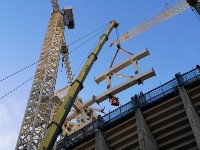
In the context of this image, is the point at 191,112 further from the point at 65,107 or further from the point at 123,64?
the point at 123,64

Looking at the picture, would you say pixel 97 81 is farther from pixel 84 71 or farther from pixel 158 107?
pixel 158 107

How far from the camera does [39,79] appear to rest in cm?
3581

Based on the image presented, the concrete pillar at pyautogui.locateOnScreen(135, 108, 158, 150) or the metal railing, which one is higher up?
the metal railing

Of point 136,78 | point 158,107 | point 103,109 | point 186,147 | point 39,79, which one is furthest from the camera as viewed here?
point 103,109

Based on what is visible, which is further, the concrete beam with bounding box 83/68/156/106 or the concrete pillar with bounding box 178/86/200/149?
the concrete beam with bounding box 83/68/156/106

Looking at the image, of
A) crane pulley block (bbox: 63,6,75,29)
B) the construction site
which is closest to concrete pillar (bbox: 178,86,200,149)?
the construction site

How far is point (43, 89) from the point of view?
3425 centimetres

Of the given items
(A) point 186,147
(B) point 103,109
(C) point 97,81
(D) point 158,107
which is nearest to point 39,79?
(C) point 97,81

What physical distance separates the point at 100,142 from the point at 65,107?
139 inches

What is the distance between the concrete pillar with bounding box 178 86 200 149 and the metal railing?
1.07 m

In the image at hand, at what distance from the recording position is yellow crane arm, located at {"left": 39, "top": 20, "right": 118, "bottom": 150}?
2403cm

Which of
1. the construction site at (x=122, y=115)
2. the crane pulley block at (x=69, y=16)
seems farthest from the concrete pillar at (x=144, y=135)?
the crane pulley block at (x=69, y=16)

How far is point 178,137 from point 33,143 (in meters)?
11.1

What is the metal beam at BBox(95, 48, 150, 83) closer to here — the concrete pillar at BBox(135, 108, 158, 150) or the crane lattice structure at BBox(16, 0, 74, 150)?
the crane lattice structure at BBox(16, 0, 74, 150)
